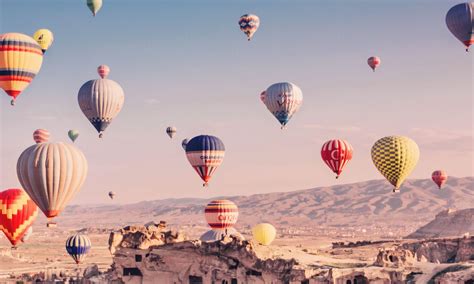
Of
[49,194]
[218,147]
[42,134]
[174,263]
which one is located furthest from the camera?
[42,134]

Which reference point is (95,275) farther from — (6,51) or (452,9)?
(452,9)

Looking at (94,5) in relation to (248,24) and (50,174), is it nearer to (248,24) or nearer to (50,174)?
(248,24)

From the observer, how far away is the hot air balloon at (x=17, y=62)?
56.1 metres

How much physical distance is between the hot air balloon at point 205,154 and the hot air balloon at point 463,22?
2329cm

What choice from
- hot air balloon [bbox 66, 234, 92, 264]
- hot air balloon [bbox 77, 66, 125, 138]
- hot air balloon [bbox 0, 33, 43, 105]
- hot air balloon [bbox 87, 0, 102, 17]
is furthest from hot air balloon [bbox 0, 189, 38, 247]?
hot air balloon [bbox 87, 0, 102, 17]

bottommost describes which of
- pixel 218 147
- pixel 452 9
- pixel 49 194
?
pixel 49 194

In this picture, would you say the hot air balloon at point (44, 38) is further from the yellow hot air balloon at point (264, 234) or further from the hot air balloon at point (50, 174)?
the yellow hot air balloon at point (264, 234)

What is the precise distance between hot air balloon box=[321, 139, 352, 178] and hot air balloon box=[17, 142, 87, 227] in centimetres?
2453

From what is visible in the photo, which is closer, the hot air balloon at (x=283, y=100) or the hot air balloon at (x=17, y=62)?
the hot air balloon at (x=17, y=62)

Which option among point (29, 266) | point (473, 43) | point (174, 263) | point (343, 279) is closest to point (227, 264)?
point (174, 263)

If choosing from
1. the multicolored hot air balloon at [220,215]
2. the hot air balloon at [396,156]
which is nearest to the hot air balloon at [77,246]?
the multicolored hot air balloon at [220,215]

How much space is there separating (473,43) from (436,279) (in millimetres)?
25829

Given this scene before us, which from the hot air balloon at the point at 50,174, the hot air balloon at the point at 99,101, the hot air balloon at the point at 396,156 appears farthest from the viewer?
the hot air balloon at the point at 99,101

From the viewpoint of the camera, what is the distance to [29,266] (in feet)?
358
